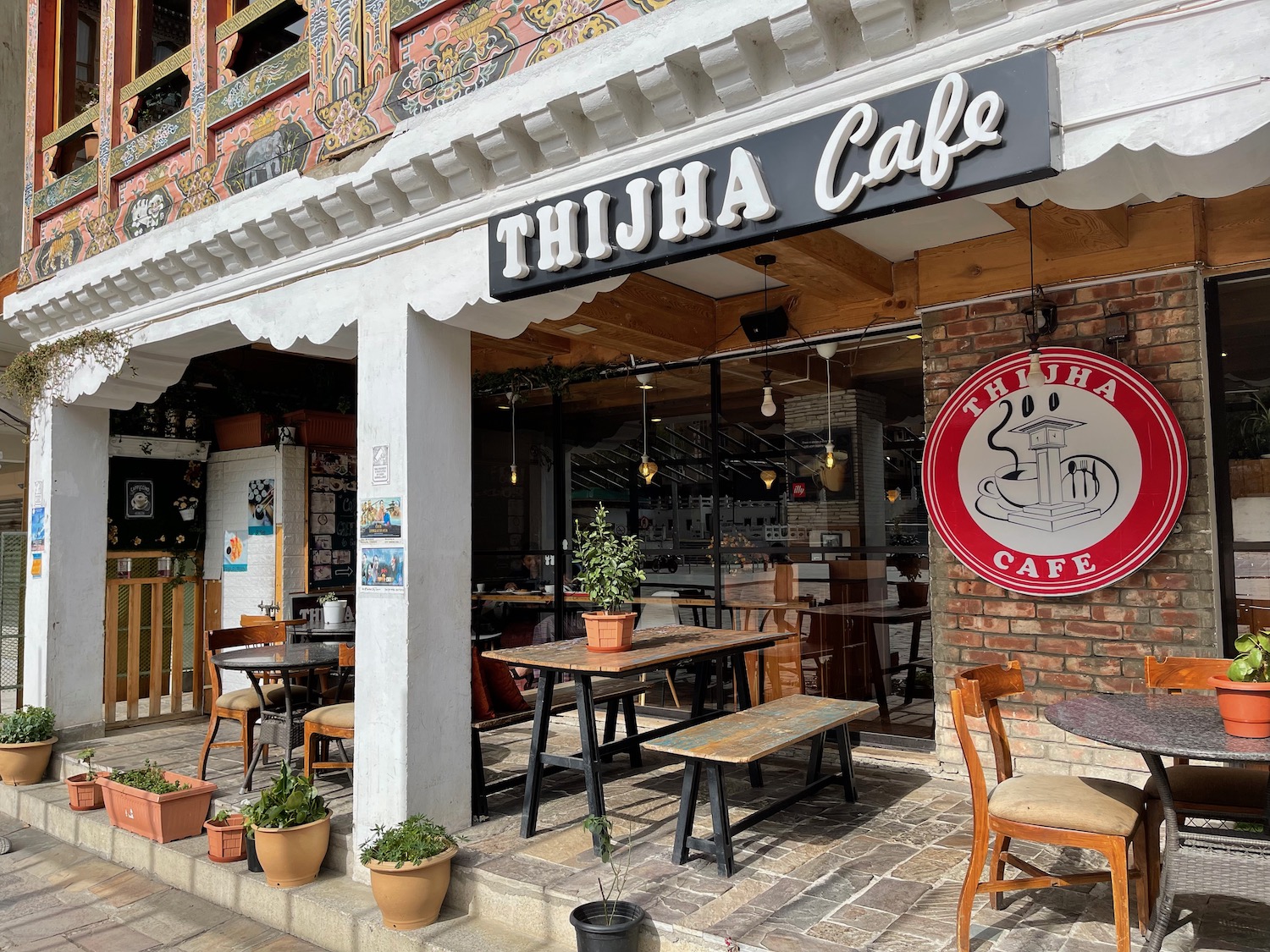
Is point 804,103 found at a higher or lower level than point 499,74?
lower

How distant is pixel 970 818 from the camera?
4668 mm

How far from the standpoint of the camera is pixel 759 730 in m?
4.34

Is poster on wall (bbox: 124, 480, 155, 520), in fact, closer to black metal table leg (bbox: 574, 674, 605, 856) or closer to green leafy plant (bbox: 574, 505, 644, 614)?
green leafy plant (bbox: 574, 505, 644, 614)

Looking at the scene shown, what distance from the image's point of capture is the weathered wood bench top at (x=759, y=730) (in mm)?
3949

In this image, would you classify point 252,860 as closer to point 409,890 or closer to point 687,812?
point 409,890

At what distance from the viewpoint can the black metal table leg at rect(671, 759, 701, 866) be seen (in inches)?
160

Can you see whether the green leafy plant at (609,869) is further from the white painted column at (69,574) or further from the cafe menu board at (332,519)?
the white painted column at (69,574)

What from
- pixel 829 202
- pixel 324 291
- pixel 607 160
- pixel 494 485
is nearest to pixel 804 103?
pixel 829 202

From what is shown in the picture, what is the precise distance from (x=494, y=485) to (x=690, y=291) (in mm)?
3019

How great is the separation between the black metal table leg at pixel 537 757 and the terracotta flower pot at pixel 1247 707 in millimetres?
2854

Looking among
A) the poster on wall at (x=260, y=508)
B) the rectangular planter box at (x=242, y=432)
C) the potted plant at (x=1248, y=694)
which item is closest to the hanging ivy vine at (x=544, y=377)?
the rectangular planter box at (x=242, y=432)

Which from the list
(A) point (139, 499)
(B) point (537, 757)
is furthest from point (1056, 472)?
(A) point (139, 499)

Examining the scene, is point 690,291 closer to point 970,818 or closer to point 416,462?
point 416,462

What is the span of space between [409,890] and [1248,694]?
337 cm
